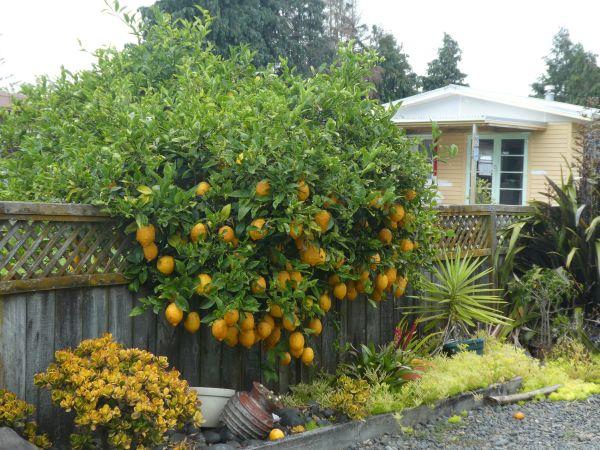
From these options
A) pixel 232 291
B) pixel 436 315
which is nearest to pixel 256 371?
pixel 232 291

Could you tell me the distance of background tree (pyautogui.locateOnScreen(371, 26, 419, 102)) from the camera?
33.7 metres

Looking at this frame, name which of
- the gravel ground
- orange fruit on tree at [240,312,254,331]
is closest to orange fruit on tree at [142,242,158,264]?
orange fruit on tree at [240,312,254,331]

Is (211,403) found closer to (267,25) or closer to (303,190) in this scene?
(303,190)

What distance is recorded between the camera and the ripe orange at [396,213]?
5.45 m

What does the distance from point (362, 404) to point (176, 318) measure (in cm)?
154

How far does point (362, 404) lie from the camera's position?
5227 millimetres

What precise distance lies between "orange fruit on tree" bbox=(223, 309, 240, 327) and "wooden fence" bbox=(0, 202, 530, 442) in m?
0.58

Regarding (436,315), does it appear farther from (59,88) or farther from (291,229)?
(59,88)

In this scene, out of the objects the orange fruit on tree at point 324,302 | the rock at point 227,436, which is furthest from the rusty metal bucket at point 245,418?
the orange fruit on tree at point 324,302

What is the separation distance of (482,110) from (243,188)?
52.3 feet

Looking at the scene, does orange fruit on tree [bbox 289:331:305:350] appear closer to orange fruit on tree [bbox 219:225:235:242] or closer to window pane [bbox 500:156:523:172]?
orange fruit on tree [bbox 219:225:235:242]

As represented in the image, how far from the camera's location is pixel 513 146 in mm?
19297

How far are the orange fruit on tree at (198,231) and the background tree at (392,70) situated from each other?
28157 millimetres

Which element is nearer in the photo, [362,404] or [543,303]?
[362,404]
